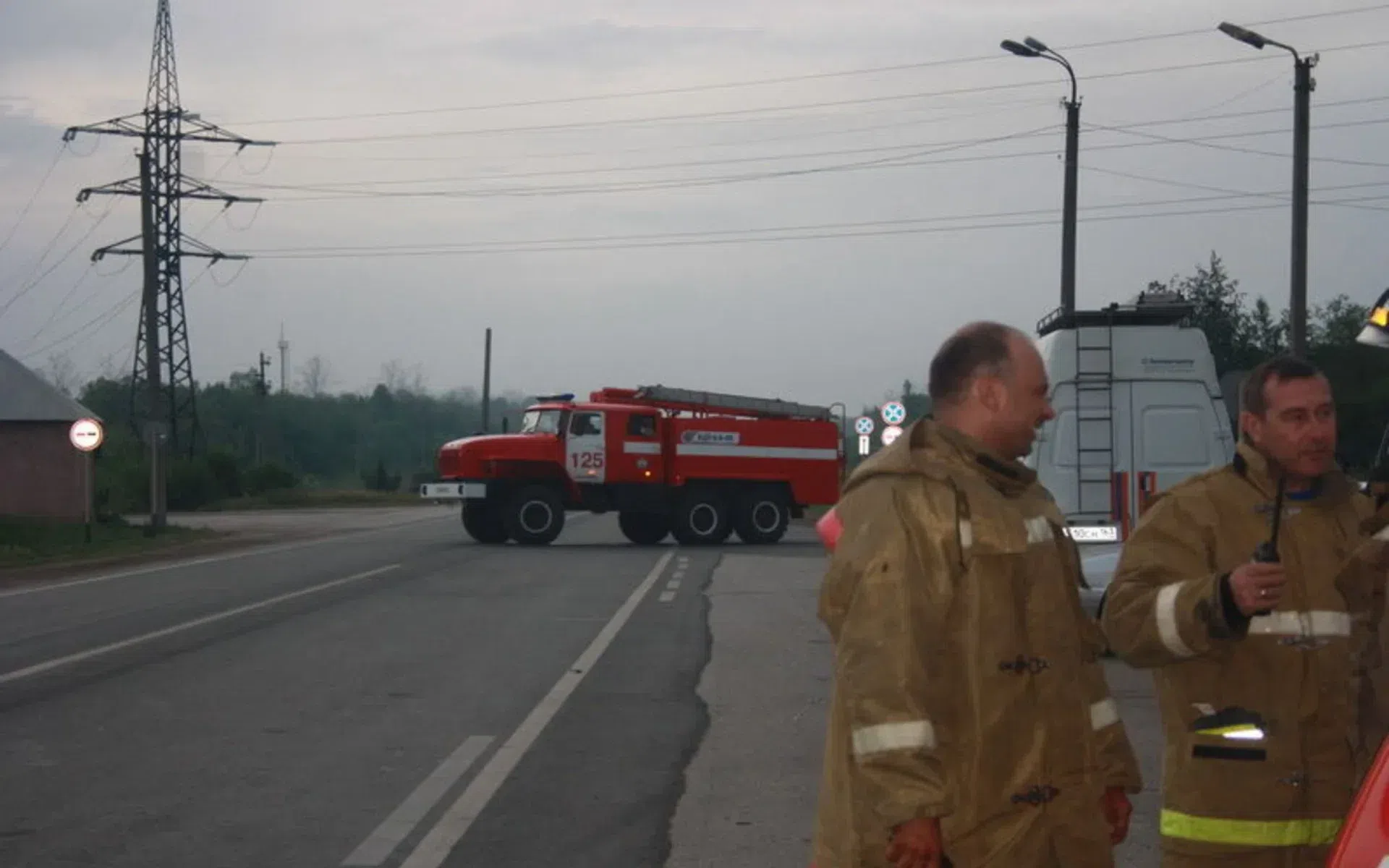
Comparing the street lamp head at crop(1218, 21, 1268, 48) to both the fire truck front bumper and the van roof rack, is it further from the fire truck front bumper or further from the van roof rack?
the fire truck front bumper

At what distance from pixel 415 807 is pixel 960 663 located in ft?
17.5

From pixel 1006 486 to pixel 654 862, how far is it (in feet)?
13.3

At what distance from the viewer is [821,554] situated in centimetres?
3312

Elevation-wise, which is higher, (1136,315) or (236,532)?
(1136,315)

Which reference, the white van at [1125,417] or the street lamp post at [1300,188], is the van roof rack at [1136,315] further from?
the street lamp post at [1300,188]

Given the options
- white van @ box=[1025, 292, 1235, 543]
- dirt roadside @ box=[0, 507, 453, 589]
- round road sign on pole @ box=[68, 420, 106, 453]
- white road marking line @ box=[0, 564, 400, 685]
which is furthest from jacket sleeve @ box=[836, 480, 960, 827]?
round road sign on pole @ box=[68, 420, 106, 453]

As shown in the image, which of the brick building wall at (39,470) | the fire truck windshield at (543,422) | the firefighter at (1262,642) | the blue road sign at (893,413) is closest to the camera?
the firefighter at (1262,642)

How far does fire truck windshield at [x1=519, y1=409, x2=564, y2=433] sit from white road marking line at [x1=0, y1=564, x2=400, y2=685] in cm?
1103

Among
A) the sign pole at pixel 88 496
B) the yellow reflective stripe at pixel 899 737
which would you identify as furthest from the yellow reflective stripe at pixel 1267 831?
the sign pole at pixel 88 496

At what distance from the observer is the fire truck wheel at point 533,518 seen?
33750 millimetres

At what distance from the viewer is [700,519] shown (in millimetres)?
36000

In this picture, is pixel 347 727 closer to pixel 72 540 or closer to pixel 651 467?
pixel 651 467

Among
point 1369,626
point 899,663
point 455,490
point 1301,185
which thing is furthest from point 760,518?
point 899,663

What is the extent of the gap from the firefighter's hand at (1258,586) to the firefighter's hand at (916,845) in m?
0.96
